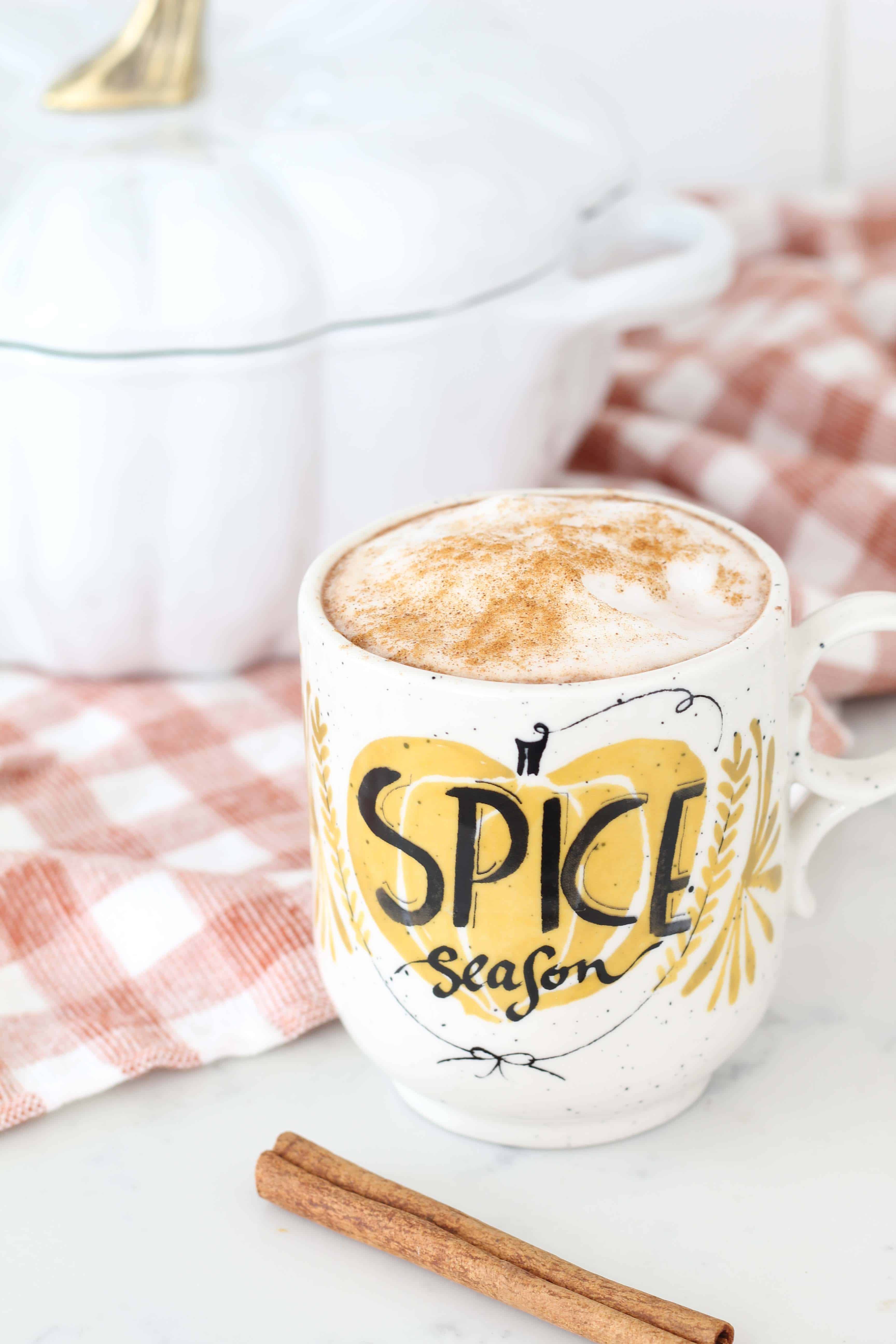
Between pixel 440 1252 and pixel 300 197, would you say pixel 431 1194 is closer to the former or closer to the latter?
pixel 440 1252

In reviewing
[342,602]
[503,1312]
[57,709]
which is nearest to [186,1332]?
[503,1312]

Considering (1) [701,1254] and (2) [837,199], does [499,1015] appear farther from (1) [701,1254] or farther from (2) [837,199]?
(2) [837,199]

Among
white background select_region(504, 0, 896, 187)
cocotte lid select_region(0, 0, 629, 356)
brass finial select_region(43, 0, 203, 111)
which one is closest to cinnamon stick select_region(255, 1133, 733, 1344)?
cocotte lid select_region(0, 0, 629, 356)

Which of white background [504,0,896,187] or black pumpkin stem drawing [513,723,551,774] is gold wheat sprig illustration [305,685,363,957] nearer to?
black pumpkin stem drawing [513,723,551,774]

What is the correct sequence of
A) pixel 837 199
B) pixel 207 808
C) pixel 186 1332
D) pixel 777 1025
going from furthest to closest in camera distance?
pixel 837 199
pixel 207 808
pixel 777 1025
pixel 186 1332

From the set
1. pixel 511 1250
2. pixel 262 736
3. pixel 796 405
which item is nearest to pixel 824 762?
pixel 511 1250

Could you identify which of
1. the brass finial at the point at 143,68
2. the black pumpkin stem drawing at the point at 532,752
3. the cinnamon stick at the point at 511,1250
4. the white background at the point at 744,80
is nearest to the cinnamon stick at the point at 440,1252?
the cinnamon stick at the point at 511,1250
